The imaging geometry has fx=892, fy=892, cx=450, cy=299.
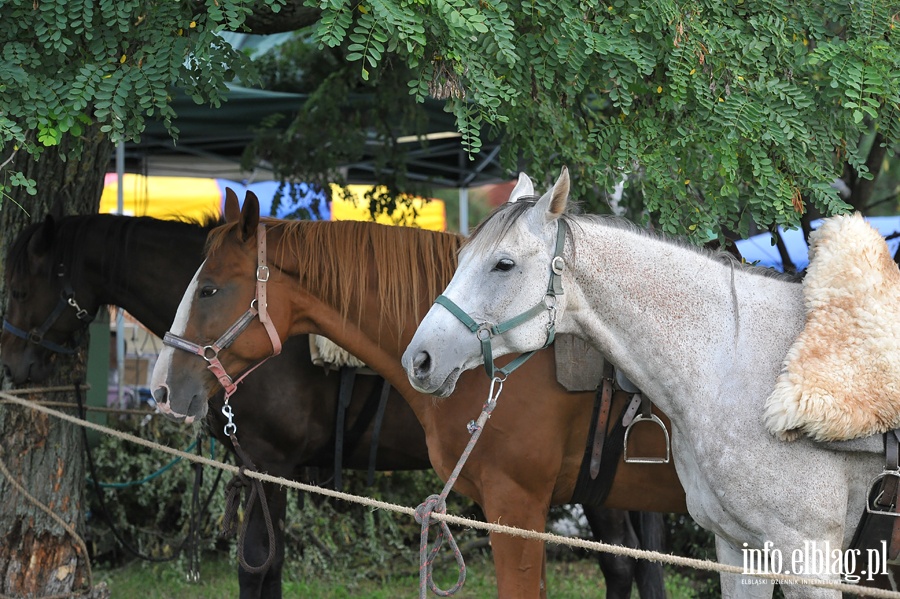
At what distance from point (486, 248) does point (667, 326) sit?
575 mm

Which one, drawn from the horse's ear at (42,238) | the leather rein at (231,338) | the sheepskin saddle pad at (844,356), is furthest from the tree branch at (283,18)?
the sheepskin saddle pad at (844,356)

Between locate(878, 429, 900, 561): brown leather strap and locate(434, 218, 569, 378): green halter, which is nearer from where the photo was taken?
locate(878, 429, 900, 561): brown leather strap

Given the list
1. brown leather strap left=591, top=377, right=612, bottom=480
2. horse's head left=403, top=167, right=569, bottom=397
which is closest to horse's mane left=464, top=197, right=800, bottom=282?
horse's head left=403, top=167, right=569, bottom=397

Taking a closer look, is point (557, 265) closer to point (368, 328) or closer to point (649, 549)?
point (368, 328)

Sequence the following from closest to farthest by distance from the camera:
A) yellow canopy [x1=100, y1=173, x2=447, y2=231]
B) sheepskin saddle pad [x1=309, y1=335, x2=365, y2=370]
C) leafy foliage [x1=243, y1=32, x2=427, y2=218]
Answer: sheepskin saddle pad [x1=309, y1=335, x2=365, y2=370] → leafy foliage [x1=243, y1=32, x2=427, y2=218] → yellow canopy [x1=100, y1=173, x2=447, y2=231]

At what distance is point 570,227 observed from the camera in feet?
8.55

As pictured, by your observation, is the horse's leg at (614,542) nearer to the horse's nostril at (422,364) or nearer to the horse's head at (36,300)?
the horse's nostril at (422,364)

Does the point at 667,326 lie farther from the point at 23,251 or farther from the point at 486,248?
the point at 23,251

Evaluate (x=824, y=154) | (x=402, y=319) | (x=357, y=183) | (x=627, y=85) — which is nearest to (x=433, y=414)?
(x=402, y=319)

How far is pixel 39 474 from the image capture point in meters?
4.39

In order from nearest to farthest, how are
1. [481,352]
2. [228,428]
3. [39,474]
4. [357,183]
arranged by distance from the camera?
[481,352]
[228,428]
[39,474]
[357,183]

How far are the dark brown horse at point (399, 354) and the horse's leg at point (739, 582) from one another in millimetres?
489

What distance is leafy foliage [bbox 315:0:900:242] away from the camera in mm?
3137

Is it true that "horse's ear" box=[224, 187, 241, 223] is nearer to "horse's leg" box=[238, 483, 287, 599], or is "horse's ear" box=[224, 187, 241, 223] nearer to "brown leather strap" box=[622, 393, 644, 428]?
"horse's leg" box=[238, 483, 287, 599]
